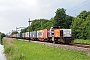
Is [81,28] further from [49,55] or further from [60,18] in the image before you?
[49,55]

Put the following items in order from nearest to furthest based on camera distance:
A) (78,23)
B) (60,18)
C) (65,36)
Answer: (65,36)
(78,23)
(60,18)

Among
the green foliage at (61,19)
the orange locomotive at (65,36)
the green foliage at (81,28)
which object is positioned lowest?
the orange locomotive at (65,36)

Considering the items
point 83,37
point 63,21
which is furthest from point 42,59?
point 63,21

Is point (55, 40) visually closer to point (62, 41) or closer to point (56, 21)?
point (62, 41)

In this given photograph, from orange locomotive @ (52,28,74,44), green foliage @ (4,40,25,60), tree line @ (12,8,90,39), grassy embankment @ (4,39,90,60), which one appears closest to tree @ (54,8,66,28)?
tree line @ (12,8,90,39)

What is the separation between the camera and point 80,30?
6550 cm

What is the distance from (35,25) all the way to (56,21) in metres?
65.9

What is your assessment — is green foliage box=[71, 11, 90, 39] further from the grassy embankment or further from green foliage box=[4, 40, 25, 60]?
the grassy embankment

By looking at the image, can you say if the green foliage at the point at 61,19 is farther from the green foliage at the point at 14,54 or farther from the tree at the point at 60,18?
the green foliage at the point at 14,54

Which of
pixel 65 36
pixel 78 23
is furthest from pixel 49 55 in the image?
pixel 78 23

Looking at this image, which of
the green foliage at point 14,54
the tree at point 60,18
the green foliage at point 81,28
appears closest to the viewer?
the green foliage at point 14,54

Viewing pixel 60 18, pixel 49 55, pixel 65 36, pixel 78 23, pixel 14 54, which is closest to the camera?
pixel 49 55

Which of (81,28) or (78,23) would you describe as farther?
(78,23)

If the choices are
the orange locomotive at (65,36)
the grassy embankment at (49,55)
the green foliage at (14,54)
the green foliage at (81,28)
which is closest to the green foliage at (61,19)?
the green foliage at (81,28)
